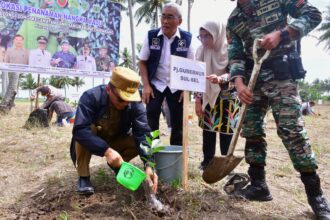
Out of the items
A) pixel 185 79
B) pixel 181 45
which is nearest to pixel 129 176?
pixel 185 79

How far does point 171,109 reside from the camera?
311 cm

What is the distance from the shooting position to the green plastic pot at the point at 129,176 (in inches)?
74.7

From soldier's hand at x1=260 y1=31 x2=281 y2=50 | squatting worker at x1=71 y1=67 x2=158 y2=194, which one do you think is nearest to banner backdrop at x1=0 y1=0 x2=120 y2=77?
squatting worker at x1=71 y1=67 x2=158 y2=194

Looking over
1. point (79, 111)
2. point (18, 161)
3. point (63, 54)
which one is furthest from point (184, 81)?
point (63, 54)

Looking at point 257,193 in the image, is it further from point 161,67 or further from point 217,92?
point 161,67

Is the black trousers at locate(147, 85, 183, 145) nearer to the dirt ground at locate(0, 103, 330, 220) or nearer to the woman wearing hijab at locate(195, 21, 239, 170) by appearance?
the woman wearing hijab at locate(195, 21, 239, 170)

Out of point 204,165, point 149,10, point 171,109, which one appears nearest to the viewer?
point 171,109

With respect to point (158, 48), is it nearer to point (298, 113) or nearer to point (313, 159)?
point (298, 113)

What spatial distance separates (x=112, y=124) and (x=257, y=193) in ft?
3.99

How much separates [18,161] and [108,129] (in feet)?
5.43

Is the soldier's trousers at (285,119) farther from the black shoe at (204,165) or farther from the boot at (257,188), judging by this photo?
the black shoe at (204,165)

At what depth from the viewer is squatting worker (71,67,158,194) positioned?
2.18m

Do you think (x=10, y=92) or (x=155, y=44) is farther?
(x=10, y=92)

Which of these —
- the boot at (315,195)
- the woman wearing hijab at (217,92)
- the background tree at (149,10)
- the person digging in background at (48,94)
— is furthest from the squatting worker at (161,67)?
the background tree at (149,10)
